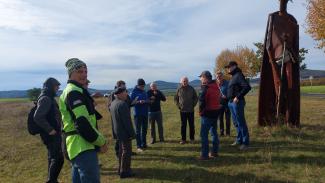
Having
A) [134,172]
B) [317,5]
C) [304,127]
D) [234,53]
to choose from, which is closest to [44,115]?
[134,172]

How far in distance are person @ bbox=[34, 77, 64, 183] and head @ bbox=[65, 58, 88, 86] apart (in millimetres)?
2706

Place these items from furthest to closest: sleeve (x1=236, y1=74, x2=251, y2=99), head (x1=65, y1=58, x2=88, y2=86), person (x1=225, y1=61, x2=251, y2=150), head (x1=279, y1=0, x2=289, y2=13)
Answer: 1. head (x1=279, y1=0, x2=289, y2=13)
2. person (x1=225, y1=61, x2=251, y2=150)
3. sleeve (x1=236, y1=74, x2=251, y2=99)
4. head (x1=65, y1=58, x2=88, y2=86)

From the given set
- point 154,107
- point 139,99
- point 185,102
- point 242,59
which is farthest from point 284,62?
point 242,59

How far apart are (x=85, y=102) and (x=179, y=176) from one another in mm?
3847

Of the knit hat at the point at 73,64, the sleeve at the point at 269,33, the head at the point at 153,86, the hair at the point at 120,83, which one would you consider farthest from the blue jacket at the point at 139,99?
the knit hat at the point at 73,64

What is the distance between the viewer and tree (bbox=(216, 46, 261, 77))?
2544 inches

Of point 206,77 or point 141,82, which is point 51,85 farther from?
point 141,82

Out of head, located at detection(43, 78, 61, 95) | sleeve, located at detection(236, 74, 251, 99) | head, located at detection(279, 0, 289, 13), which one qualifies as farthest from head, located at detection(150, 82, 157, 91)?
head, located at detection(43, 78, 61, 95)

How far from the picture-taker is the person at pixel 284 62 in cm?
1155

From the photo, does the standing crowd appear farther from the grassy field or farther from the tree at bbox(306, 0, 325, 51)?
the tree at bbox(306, 0, 325, 51)

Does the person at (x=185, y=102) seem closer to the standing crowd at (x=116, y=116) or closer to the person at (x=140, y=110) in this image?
the standing crowd at (x=116, y=116)

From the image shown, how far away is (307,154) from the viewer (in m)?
Answer: 9.12

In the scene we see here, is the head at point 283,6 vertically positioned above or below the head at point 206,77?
above

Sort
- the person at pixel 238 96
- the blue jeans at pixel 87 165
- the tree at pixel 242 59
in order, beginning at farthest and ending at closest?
the tree at pixel 242 59, the person at pixel 238 96, the blue jeans at pixel 87 165
